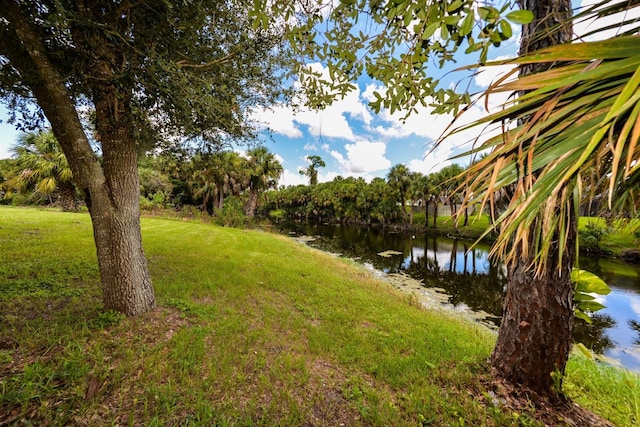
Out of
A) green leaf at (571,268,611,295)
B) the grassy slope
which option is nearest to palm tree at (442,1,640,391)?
green leaf at (571,268,611,295)

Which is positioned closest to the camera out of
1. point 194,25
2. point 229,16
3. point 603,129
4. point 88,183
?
point 603,129

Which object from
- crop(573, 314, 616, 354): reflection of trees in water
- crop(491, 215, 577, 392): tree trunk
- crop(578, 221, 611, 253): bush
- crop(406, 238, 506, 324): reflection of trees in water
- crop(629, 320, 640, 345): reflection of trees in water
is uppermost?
crop(491, 215, 577, 392): tree trunk

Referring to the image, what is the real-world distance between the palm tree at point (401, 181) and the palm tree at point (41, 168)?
110 ft

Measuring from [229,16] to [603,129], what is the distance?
202 inches

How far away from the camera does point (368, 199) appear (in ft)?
136

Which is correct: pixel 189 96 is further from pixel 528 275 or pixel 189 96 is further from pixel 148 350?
pixel 528 275

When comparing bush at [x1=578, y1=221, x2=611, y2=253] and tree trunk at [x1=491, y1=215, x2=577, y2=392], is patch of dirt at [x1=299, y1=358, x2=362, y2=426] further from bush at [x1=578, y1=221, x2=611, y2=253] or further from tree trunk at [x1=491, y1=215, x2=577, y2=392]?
bush at [x1=578, y1=221, x2=611, y2=253]

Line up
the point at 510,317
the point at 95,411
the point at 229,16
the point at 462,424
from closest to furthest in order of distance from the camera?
1. the point at 95,411
2. the point at 462,424
3. the point at 510,317
4. the point at 229,16

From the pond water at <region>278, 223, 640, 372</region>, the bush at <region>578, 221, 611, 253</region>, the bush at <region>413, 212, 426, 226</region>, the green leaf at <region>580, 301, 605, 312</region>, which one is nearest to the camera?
the green leaf at <region>580, 301, 605, 312</region>

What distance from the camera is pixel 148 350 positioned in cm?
315

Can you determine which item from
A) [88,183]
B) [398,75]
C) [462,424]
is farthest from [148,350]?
[398,75]

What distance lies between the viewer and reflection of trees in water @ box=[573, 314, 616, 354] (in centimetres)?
701

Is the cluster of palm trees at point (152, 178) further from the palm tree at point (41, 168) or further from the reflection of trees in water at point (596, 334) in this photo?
the reflection of trees in water at point (596, 334)

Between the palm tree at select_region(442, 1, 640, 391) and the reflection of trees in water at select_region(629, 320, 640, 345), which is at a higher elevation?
the palm tree at select_region(442, 1, 640, 391)
